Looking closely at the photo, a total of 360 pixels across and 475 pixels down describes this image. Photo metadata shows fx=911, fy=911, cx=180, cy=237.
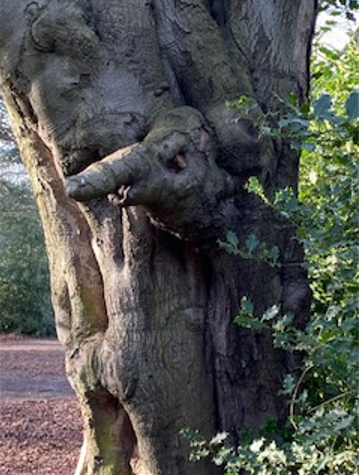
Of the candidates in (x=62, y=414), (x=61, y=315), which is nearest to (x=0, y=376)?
(x=62, y=414)

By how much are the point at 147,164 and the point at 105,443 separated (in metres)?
1.61

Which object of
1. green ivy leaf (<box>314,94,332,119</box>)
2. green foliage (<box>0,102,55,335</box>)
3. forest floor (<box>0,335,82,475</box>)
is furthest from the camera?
green foliage (<box>0,102,55,335</box>)

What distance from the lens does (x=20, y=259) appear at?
22.3m

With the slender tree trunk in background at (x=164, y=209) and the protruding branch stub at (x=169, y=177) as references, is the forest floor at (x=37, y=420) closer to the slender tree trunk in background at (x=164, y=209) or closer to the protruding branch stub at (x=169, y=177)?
the slender tree trunk in background at (x=164, y=209)

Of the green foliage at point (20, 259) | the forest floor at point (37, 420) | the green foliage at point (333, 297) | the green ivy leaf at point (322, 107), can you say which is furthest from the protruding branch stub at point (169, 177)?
the green foliage at point (20, 259)

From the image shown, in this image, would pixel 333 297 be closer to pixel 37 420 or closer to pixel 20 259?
pixel 37 420

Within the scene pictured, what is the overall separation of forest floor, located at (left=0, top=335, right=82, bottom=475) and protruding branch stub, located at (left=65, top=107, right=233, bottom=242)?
3.97 meters

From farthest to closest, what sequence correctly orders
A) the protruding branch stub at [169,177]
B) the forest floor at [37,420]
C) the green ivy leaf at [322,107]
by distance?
the forest floor at [37,420] < the protruding branch stub at [169,177] < the green ivy leaf at [322,107]

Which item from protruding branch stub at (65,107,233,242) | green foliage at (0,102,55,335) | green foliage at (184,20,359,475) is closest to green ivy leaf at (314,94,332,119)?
green foliage at (184,20,359,475)

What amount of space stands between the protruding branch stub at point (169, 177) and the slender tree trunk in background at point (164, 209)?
12mm

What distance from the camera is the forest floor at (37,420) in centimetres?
761

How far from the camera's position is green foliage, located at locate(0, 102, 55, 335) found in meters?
21.7

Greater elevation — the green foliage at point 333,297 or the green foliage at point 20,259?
the green foliage at point 20,259

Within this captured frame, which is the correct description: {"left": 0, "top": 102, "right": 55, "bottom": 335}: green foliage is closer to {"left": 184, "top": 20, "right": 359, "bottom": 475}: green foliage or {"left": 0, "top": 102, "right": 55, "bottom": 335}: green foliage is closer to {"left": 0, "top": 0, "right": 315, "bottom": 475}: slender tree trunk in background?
{"left": 0, "top": 0, "right": 315, "bottom": 475}: slender tree trunk in background
